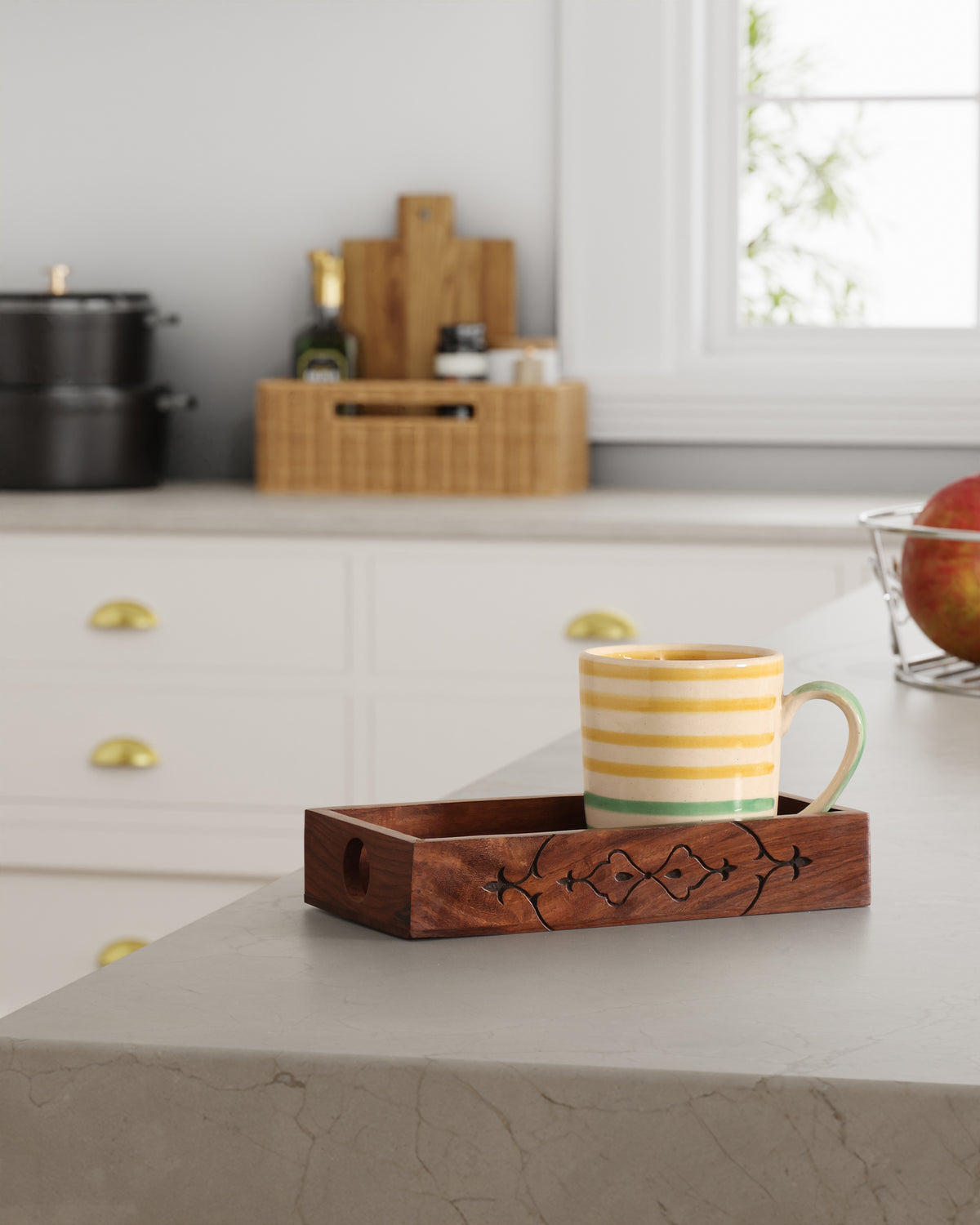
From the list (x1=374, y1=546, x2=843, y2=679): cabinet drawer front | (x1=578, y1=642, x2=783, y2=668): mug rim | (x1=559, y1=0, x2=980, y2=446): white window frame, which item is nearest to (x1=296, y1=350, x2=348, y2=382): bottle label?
(x1=559, y1=0, x2=980, y2=446): white window frame

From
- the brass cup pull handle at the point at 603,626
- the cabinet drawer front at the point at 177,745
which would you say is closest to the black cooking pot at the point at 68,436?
the cabinet drawer front at the point at 177,745

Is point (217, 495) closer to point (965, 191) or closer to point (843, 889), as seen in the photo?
point (965, 191)

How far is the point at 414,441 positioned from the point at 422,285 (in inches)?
13.5

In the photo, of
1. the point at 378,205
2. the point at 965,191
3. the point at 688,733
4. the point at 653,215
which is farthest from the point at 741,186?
the point at 688,733

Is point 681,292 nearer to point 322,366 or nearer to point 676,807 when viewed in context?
point 322,366

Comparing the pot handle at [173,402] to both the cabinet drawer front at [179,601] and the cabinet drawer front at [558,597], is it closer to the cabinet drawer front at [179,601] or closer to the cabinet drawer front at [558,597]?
the cabinet drawer front at [179,601]

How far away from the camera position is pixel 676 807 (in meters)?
0.58

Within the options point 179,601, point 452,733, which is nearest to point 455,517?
point 452,733

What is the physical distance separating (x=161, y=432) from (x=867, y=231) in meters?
1.19

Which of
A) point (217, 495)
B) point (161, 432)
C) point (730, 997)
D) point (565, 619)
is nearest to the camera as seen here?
point (730, 997)

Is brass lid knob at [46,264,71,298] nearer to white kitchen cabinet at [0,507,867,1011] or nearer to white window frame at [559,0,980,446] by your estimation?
white kitchen cabinet at [0,507,867,1011]

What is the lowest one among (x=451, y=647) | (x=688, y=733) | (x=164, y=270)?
(x=451, y=647)

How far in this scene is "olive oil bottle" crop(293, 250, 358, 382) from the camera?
2502 millimetres

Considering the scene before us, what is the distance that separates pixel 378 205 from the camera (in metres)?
2.68
